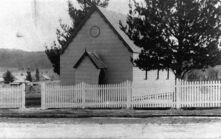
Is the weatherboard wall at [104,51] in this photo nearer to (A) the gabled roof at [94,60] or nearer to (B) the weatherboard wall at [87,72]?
(A) the gabled roof at [94,60]

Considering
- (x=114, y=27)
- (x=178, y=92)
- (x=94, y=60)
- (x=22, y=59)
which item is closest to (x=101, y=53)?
(x=94, y=60)

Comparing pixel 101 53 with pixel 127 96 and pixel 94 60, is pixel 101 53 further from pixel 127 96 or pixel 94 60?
pixel 127 96

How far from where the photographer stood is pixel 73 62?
99.1ft

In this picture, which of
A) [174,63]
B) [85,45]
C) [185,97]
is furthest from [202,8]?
[85,45]

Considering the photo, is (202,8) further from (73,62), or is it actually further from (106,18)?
(73,62)

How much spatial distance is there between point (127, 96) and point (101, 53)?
8.08 meters

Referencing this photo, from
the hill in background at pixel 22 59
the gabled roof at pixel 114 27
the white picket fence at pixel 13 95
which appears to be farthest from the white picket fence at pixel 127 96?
the hill in background at pixel 22 59

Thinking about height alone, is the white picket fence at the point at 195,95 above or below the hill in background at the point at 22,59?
below

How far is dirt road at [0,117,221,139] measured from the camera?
1210cm

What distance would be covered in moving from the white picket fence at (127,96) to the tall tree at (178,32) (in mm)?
1938

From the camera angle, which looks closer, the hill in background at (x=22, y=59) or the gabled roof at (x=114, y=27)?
the gabled roof at (x=114, y=27)

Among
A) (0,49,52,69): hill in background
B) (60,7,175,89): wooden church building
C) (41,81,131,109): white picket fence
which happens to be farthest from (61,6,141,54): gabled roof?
(0,49,52,69): hill in background

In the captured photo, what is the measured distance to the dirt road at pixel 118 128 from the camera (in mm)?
12102

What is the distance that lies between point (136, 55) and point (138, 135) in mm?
15909
